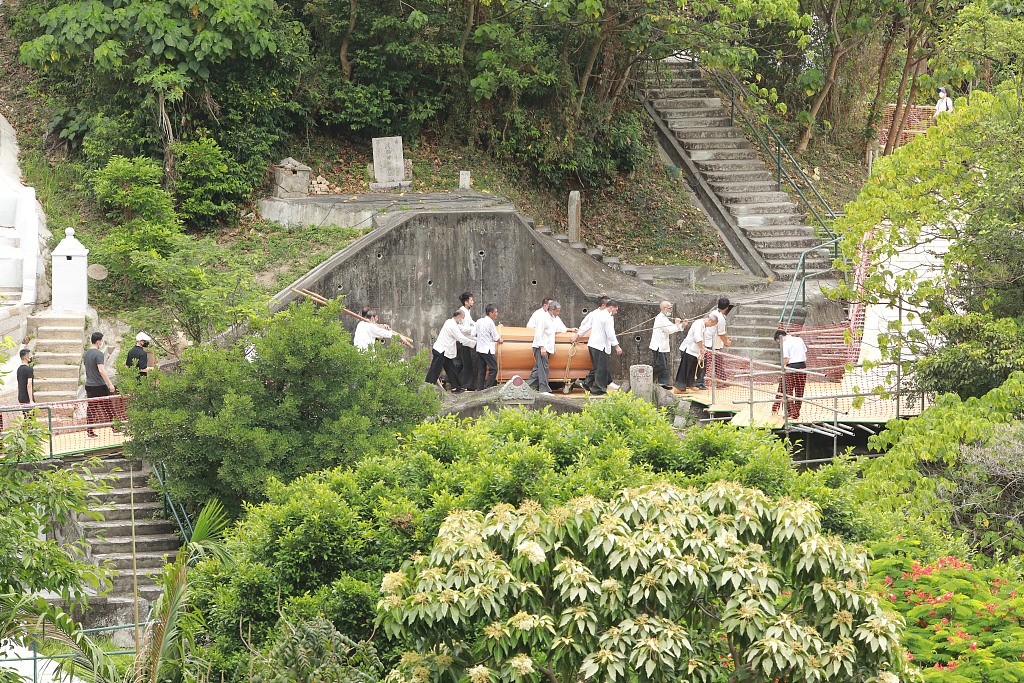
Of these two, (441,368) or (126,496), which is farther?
(441,368)

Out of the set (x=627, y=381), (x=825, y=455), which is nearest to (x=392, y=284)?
(x=627, y=381)

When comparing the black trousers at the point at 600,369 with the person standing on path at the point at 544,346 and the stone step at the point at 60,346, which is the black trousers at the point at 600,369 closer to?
the person standing on path at the point at 544,346

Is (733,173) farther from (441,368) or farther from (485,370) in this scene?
(441,368)

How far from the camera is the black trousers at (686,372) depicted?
22.0m

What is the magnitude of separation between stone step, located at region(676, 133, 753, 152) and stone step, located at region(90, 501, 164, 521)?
15837 mm

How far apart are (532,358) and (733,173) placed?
971cm

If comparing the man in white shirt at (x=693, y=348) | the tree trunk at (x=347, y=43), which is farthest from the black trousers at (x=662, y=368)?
the tree trunk at (x=347, y=43)

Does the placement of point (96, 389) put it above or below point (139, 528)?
above

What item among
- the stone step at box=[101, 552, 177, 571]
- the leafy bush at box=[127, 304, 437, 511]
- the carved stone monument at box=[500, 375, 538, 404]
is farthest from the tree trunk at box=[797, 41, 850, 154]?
the stone step at box=[101, 552, 177, 571]

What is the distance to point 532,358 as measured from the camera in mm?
22562

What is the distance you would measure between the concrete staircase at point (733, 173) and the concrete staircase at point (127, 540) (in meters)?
12.8

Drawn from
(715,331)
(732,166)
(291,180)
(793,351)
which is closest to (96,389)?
(291,180)

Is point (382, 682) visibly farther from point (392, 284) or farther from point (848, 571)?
point (392, 284)

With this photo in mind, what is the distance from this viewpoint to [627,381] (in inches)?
912
